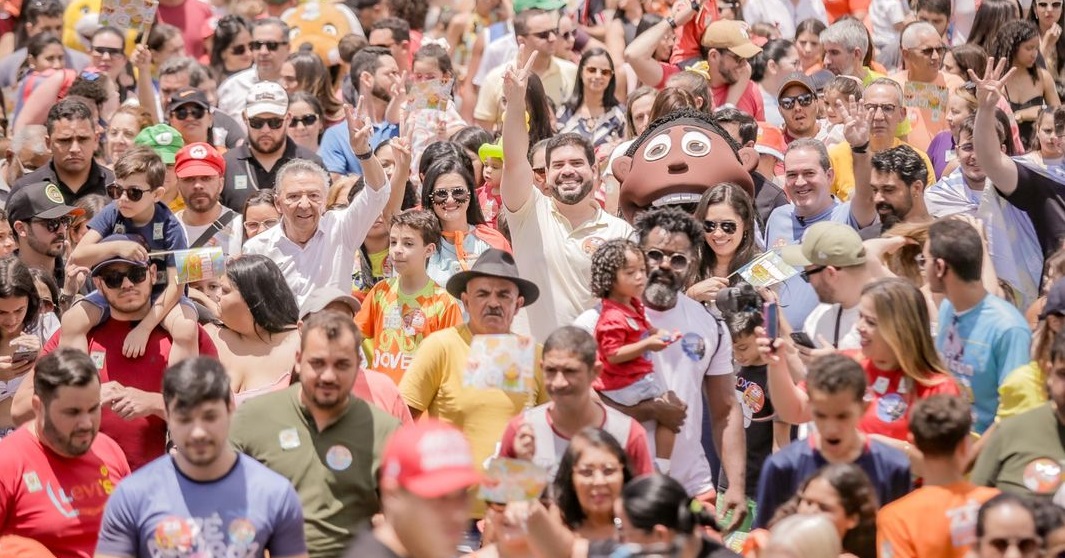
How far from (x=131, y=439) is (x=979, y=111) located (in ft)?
13.8

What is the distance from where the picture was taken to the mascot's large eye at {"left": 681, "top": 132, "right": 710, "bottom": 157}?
909 cm

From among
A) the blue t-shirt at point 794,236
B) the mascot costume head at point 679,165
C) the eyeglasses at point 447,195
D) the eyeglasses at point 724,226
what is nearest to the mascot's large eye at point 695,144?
the mascot costume head at point 679,165

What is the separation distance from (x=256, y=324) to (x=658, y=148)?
256 cm

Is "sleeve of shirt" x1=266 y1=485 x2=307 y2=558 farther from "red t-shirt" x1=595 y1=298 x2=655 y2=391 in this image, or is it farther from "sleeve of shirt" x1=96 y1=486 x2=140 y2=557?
"red t-shirt" x1=595 y1=298 x2=655 y2=391

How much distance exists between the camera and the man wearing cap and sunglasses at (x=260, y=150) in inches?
414

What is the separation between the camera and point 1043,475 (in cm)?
617

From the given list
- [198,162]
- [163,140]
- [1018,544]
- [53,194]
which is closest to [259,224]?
[198,162]

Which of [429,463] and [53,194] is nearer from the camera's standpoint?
[429,463]

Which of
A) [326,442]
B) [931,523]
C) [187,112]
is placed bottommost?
[931,523]

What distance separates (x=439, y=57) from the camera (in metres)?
11.7

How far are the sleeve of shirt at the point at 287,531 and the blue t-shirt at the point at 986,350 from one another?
107 inches

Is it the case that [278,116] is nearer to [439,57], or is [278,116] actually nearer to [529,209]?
[439,57]

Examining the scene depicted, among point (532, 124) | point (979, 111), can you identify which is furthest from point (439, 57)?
point (979, 111)

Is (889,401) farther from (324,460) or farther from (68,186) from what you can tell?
(68,186)
